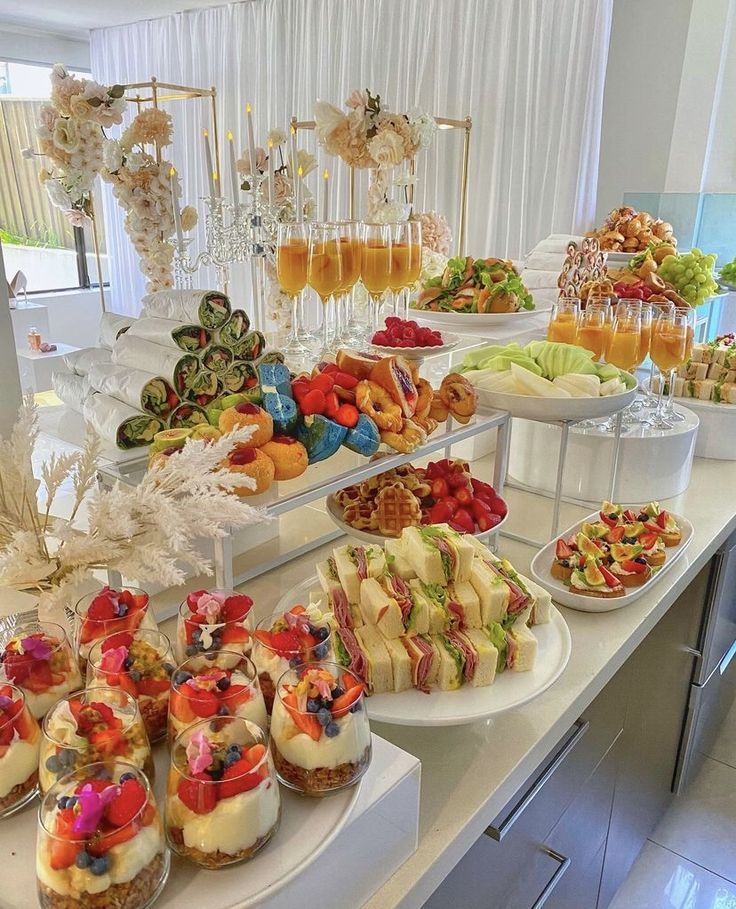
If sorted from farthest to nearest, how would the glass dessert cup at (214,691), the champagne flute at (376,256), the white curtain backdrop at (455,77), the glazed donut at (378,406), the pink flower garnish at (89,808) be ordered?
1. the white curtain backdrop at (455,77)
2. the champagne flute at (376,256)
3. the glazed donut at (378,406)
4. the glass dessert cup at (214,691)
5. the pink flower garnish at (89,808)

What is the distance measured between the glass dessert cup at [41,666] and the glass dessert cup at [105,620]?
28 millimetres

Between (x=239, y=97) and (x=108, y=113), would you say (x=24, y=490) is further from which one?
(x=239, y=97)

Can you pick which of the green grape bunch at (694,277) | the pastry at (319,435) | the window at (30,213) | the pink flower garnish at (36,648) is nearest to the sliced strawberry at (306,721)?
the pink flower garnish at (36,648)

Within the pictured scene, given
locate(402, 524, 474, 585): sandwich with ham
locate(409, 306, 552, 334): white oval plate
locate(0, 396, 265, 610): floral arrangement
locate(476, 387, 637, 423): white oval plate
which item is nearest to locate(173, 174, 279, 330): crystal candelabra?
locate(409, 306, 552, 334): white oval plate

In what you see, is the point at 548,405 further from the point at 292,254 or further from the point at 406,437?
the point at 292,254

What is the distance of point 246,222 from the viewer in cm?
254

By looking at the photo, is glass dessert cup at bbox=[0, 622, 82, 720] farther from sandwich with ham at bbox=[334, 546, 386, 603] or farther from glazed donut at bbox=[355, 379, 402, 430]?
glazed donut at bbox=[355, 379, 402, 430]

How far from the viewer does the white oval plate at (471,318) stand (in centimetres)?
198

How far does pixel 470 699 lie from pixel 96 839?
1.61 feet

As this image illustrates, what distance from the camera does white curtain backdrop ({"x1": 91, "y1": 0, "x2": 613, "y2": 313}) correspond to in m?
4.43

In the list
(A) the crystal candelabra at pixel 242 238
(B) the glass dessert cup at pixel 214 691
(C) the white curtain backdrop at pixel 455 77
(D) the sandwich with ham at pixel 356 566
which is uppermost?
(C) the white curtain backdrop at pixel 455 77

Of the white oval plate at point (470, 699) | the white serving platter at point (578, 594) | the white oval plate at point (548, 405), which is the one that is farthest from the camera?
the white oval plate at point (548, 405)

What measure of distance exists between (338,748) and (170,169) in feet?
5.01

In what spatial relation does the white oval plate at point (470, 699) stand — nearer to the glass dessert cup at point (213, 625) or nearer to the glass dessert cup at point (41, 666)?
the glass dessert cup at point (213, 625)
